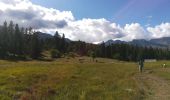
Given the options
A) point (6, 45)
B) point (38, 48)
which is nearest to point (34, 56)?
point (38, 48)

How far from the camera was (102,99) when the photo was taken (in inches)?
1081

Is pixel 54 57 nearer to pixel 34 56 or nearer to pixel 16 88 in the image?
pixel 34 56

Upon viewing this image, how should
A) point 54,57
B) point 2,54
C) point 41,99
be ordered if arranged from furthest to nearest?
point 54,57 < point 2,54 < point 41,99

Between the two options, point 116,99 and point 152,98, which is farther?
point 152,98

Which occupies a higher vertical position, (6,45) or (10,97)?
(6,45)

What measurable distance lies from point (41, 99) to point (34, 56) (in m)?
136

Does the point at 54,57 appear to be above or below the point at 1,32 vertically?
below

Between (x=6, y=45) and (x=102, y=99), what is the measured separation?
12745cm

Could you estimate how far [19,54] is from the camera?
154875 millimetres

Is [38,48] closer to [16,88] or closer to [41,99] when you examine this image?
[16,88]

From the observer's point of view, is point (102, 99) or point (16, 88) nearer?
point (102, 99)

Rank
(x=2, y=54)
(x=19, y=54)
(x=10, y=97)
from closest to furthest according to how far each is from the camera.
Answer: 1. (x=10, y=97)
2. (x=2, y=54)
3. (x=19, y=54)

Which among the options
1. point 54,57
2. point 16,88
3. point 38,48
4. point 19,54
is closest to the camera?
point 16,88

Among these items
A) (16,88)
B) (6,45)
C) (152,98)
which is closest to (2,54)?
(6,45)
